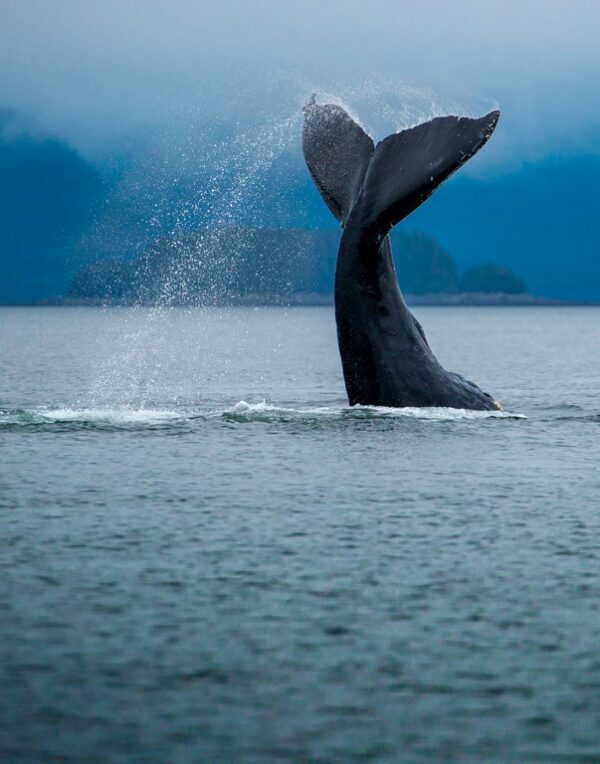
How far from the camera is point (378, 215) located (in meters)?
15.5

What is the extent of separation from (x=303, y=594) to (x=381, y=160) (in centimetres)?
794

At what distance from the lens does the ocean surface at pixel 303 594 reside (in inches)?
257

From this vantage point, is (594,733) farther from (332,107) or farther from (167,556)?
(332,107)

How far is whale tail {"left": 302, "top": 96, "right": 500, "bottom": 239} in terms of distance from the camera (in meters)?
15.0

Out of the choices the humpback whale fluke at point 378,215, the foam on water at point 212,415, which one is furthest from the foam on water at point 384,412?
the humpback whale fluke at point 378,215

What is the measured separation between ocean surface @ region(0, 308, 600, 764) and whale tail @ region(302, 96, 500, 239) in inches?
108

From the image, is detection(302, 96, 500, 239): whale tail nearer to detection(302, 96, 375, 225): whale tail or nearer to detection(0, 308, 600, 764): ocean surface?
detection(302, 96, 375, 225): whale tail

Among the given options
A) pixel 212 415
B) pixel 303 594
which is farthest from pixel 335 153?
pixel 303 594

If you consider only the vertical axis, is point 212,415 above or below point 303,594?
above

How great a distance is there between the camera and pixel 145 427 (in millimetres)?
18047

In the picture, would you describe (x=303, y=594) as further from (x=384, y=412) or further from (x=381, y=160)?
(x=384, y=412)

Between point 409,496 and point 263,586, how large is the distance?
3.66 metres

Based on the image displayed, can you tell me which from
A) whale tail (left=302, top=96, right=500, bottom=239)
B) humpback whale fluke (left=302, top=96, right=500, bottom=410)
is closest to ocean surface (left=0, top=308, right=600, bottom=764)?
humpback whale fluke (left=302, top=96, right=500, bottom=410)

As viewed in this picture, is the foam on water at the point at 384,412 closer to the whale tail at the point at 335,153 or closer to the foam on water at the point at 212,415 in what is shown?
the foam on water at the point at 212,415
